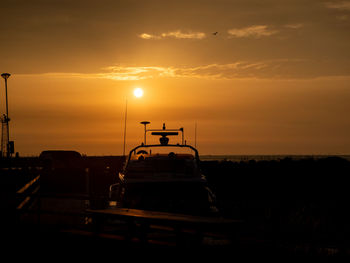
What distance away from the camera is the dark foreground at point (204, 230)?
1073cm

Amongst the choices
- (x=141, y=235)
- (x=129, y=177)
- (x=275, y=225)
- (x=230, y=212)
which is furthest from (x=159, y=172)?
(x=230, y=212)

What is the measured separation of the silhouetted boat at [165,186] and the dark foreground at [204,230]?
47 centimetres

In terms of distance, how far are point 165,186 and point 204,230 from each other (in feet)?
7.30

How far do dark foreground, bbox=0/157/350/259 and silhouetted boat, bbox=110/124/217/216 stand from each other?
47 cm

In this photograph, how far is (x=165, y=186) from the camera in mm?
11586

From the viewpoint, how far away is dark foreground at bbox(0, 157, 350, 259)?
10734 mm

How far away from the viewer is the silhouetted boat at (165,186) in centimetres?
1138

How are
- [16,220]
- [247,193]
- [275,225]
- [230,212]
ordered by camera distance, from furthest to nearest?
[247,193] < [230,212] < [275,225] < [16,220]

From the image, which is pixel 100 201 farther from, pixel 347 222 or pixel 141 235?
pixel 347 222

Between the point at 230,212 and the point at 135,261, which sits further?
the point at 230,212

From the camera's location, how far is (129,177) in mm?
11789

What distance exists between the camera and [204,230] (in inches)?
375

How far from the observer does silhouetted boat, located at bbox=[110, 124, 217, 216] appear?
11.4m

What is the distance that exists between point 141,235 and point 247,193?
27.3 meters
